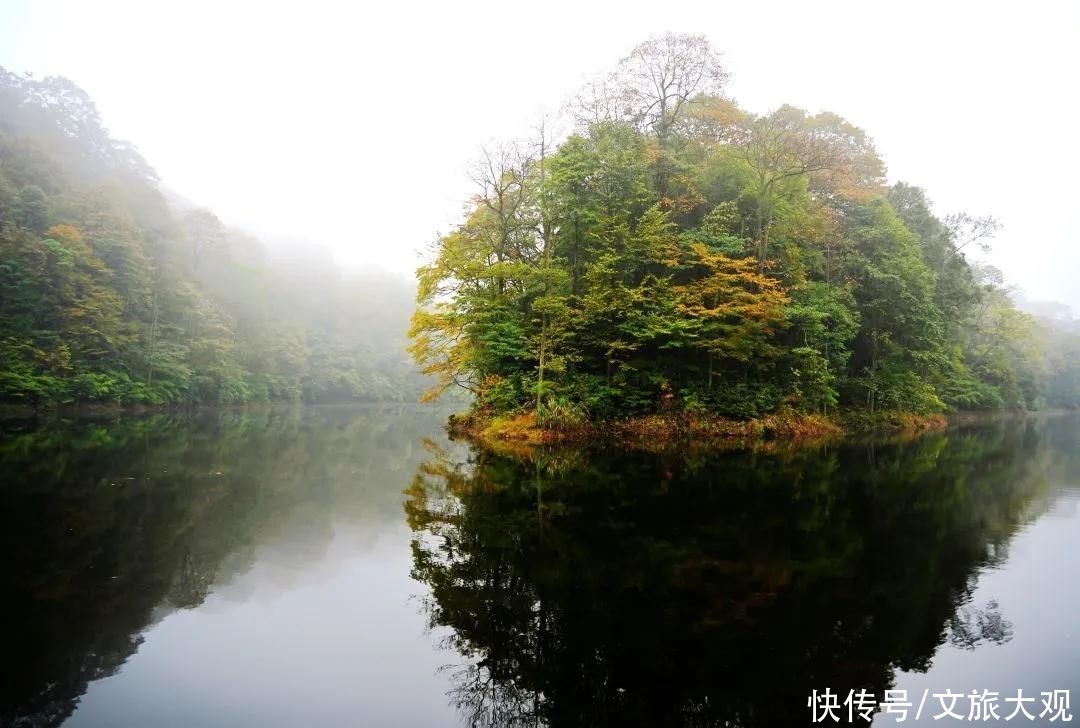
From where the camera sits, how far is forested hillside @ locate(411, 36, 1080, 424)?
20.2m

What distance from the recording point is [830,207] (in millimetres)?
26672

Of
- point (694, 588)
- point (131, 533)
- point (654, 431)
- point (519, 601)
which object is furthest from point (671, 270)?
point (131, 533)

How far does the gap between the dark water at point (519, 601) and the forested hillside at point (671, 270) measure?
10.2 meters

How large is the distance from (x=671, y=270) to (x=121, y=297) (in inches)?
1408

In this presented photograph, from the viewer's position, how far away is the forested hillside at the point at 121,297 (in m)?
30.8

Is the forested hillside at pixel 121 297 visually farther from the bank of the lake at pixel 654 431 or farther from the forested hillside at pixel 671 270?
the bank of the lake at pixel 654 431

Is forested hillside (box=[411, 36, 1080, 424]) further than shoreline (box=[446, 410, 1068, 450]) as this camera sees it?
Yes

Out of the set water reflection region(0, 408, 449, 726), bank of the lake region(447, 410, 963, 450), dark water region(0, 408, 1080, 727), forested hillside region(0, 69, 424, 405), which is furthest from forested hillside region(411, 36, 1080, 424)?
forested hillside region(0, 69, 424, 405)

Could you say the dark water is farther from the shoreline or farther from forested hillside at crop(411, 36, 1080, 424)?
forested hillside at crop(411, 36, 1080, 424)

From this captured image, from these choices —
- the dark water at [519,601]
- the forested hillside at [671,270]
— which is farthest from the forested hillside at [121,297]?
the dark water at [519,601]

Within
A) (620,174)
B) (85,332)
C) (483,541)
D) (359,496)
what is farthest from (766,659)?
(85,332)

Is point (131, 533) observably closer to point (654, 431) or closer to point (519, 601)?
point (519, 601)

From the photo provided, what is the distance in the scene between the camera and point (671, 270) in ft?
70.5

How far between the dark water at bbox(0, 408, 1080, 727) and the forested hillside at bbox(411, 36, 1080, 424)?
1020cm
